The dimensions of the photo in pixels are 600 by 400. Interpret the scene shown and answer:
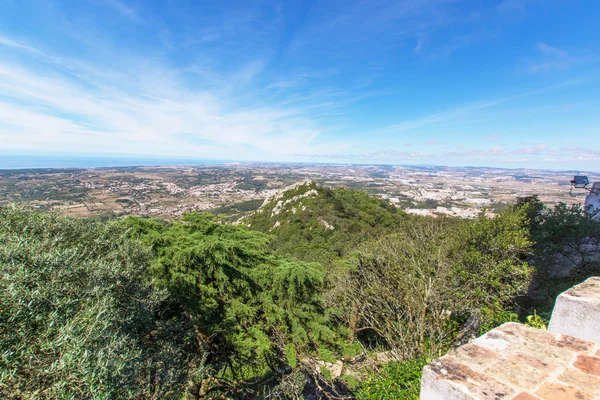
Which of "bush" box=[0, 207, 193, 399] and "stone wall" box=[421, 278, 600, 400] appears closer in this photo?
"stone wall" box=[421, 278, 600, 400]

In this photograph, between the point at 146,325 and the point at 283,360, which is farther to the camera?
the point at 283,360

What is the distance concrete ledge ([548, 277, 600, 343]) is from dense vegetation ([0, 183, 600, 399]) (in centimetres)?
273

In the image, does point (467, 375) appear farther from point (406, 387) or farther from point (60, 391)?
point (60, 391)

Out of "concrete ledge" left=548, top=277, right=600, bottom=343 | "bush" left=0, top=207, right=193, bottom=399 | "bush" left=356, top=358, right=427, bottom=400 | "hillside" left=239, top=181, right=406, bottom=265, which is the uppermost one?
"concrete ledge" left=548, top=277, right=600, bottom=343

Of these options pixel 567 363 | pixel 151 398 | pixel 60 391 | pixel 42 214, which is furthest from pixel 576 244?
pixel 42 214

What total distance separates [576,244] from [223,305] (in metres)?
12.6

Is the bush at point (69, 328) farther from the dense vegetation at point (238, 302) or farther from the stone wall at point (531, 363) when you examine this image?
the stone wall at point (531, 363)

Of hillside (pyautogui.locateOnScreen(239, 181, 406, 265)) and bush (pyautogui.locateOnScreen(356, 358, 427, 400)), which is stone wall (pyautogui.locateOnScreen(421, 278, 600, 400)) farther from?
hillside (pyautogui.locateOnScreen(239, 181, 406, 265))

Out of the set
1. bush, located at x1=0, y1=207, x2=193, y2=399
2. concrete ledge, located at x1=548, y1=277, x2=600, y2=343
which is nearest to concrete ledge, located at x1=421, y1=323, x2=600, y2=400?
concrete ledge, located at x1=548, y1=277, x2=600, y2=343

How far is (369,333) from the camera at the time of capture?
11086 mm

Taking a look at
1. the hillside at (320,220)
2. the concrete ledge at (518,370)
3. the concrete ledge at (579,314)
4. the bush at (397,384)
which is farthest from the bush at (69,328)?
the hillside at (320,220)

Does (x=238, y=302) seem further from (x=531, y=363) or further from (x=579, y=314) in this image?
(x=579, y=314)

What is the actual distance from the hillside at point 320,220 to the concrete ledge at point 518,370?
58.7 ft

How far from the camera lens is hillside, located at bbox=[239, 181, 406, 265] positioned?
81.3 ft
